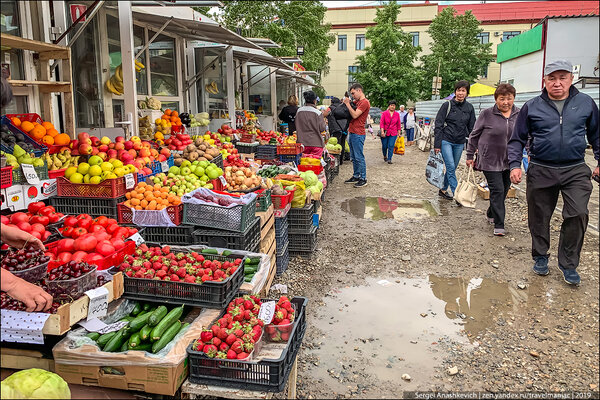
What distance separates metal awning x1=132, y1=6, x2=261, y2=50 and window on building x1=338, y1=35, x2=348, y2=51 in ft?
146

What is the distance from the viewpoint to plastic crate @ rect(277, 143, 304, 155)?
9.55 metres

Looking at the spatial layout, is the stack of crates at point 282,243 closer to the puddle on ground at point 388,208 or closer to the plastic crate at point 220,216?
the plastic crate at point 220,216

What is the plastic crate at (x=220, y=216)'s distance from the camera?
4512 mm

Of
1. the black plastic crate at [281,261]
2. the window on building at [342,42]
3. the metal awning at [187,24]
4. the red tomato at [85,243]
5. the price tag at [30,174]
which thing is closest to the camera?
the red tomato at [85,243]

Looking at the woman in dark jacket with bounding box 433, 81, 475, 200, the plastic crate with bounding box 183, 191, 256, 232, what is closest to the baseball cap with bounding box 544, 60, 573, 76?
the plastic crate with bounding box 183, 191, 256, 232

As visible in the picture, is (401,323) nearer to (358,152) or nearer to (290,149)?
(290,149)

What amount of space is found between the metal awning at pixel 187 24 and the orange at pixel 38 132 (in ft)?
11.1

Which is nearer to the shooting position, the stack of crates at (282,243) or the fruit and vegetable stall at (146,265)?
the fruit and vegetable stall at (146,265)

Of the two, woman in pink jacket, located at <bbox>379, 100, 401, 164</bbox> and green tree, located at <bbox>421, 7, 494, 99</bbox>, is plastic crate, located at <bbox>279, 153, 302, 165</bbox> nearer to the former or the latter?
woman in pink jacket, located at <bbox>379, 100, 401, 164</bbox>

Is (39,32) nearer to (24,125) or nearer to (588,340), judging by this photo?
(24,125)

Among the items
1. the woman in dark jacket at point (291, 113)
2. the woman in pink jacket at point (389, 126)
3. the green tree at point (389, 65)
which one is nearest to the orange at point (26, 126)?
the woman in dark jacket at point (291, 113)

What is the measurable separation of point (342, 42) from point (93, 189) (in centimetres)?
5090

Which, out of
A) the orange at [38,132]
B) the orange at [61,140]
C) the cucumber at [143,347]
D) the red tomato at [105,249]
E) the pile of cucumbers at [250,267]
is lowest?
the cucumber at [143,347]

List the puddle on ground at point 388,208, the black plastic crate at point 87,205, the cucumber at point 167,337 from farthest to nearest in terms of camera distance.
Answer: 1. the puddle on ground at point 388,208
2. the black plastic crate at point 87,205
3. the cucumber at point 167,337
